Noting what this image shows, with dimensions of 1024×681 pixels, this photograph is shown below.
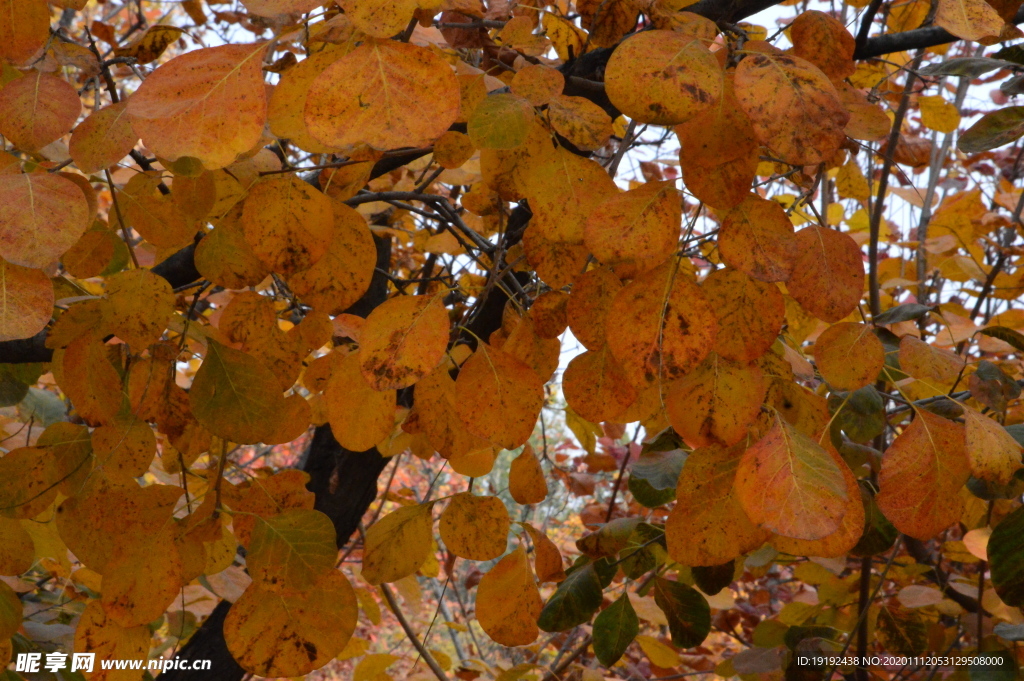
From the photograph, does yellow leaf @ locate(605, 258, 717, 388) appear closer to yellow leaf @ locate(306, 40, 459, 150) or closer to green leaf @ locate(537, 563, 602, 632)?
yellow leaf @ locate(306, 40, 459, 150)

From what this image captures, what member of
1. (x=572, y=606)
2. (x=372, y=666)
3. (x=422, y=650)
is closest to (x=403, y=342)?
(x=572, y=606)

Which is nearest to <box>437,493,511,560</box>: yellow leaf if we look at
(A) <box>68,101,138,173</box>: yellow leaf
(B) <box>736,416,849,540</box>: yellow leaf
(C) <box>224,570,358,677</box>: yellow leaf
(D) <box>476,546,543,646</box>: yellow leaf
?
(D) <box>476,546,543,646</box>: yellow leaf

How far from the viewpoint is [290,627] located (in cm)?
64

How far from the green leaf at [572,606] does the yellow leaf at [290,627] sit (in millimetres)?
377

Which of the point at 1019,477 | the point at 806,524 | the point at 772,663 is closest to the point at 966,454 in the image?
the point at 806,524

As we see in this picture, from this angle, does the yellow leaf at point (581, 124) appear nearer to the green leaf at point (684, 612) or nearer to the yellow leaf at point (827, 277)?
the yellow leaf at point (827, 277)

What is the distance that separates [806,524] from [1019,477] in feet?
1.72

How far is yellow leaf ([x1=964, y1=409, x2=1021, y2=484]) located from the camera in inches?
21.6

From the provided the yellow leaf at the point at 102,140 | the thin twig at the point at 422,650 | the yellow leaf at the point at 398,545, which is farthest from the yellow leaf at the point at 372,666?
the yellow leaf at the point at 102,140

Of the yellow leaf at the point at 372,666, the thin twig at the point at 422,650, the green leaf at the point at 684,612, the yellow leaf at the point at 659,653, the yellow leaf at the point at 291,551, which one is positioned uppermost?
the yellow leaf at the point at 291,551

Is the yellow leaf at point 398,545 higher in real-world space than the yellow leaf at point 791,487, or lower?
lower

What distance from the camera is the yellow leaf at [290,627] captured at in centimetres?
62

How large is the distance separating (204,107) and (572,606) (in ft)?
2.52

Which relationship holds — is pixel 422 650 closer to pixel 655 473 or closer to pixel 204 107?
pixel 655 473
